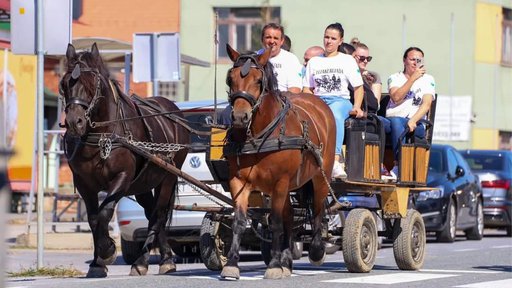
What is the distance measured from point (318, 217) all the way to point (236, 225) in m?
1.45

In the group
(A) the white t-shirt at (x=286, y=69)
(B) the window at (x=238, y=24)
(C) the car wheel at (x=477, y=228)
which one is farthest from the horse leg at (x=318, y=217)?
(B) the window at (x=238, y=24)

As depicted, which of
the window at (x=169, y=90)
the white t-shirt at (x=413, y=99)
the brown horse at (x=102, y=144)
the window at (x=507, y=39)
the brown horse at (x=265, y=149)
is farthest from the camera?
the window at (x=507, y=39)

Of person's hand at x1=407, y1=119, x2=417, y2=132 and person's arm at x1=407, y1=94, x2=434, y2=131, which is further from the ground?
person's arm at x1=407, y1=94, x2=434, y2=131

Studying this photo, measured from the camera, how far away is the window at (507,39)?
157ft

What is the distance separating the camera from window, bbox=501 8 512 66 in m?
47.8

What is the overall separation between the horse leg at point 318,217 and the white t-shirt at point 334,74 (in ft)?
3.89

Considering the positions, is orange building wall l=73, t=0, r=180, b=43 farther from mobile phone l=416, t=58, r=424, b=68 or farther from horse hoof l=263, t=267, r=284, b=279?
horse hoof l=263, t=267, r=284, b=279

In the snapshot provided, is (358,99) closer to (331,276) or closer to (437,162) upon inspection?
(331,276)

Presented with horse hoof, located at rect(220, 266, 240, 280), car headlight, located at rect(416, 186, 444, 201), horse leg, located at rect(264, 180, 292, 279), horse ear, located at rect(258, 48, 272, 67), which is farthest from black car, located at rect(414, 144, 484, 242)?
horse hoof, located at rect(220, 266, 240, 280)

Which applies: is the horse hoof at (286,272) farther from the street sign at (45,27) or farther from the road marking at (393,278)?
the street sign at (45,27)

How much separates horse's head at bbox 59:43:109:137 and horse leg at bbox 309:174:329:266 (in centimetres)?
225

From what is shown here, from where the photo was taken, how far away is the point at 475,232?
2516cm

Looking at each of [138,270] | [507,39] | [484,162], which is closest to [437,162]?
[484,162]

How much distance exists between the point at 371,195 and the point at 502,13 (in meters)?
34.0
